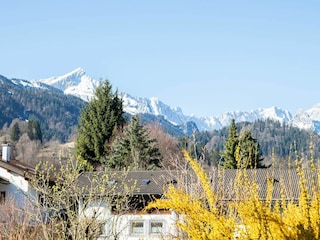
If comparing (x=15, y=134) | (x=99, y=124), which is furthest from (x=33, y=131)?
(x=99, y=124)

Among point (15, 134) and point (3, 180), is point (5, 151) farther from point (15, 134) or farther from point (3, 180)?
point (15, 134)

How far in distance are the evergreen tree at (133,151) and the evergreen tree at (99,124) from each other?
272cm

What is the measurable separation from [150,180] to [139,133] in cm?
1199

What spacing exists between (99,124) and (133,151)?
7.09 m

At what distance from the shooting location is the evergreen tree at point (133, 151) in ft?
140

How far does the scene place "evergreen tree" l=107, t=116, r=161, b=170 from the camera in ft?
140

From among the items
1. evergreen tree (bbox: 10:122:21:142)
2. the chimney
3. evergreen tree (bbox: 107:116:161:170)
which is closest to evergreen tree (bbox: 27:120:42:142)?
evergreen tree (bbox: 10:122:21:142)

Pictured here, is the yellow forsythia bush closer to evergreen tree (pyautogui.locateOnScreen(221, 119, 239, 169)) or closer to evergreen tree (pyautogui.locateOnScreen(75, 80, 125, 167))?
evergreen tree (pyautogui.locateOnScreen(221, 119, 239, 169))

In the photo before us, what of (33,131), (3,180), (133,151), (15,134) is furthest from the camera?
(33,131)

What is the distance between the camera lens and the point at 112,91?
167 ft

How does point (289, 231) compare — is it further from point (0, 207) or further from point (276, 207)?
point (0, 207)

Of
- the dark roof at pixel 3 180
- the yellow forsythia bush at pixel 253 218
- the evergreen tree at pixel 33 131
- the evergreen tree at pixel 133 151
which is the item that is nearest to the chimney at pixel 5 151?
the dark roof at pixel 3 180

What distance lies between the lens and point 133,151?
4275cm

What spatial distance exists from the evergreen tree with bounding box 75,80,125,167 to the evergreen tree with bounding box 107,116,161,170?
2.72m
